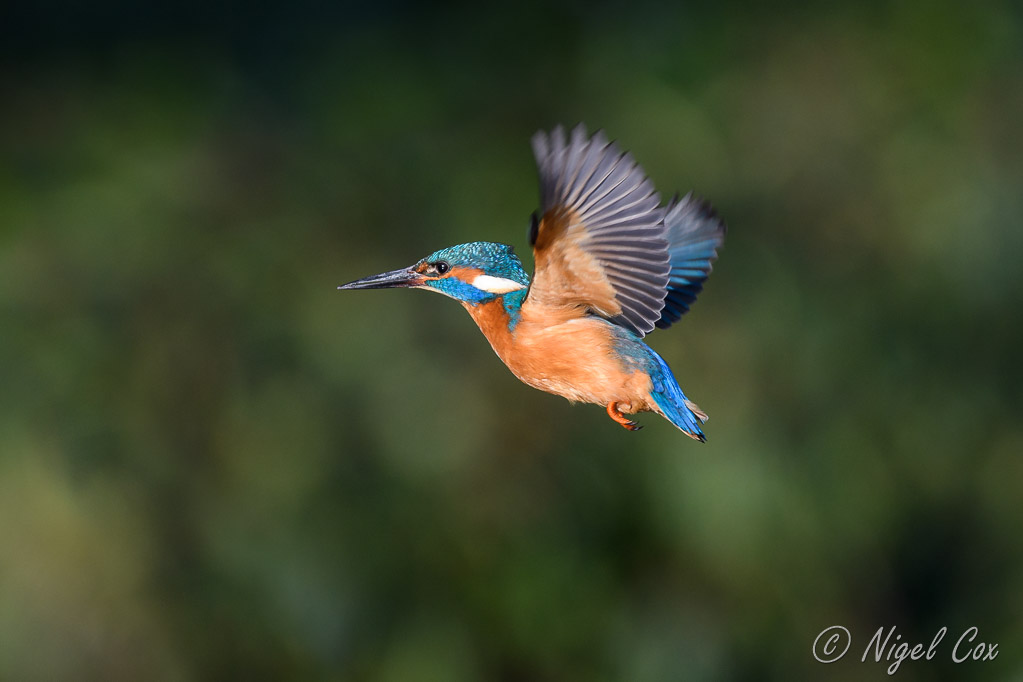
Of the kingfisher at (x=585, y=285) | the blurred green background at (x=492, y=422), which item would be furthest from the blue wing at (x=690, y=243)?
the blurred green background at (x=492, y=422)

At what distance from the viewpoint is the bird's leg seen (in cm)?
50

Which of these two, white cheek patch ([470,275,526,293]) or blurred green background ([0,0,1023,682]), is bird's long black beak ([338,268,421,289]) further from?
blurred green background ([0,0,1023,682])

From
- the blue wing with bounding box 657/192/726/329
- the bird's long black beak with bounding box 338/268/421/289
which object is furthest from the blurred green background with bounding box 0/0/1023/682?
the bird's long black beak with bounding box 338/268/421/289

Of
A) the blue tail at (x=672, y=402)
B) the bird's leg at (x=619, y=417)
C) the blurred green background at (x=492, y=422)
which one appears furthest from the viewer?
the blurred green background at (x=492, y=422)

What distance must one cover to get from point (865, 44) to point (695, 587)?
1905 mm

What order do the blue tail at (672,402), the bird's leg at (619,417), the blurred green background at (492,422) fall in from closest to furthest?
the bird's leg at (619,417)
the blue tail at (672,402)
the blurred green background at (492,422)

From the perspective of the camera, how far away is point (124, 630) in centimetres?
310

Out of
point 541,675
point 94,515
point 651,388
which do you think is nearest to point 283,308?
point 94,515

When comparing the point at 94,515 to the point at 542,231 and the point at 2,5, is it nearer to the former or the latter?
the point at 2,5

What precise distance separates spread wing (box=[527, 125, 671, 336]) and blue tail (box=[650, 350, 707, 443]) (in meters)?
0.06

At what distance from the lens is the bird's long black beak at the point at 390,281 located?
55cm

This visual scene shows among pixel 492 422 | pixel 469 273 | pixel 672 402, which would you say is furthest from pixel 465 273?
pixel 492 422

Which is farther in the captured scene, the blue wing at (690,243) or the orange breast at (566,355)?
the blue wing at (690,243)

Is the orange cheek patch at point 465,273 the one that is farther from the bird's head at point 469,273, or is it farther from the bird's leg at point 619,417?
the bird's leg at point 619,417
